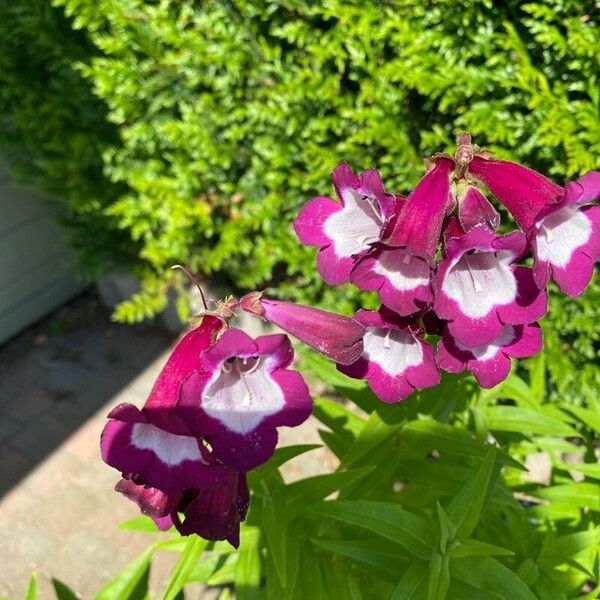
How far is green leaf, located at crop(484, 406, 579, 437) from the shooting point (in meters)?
1.99

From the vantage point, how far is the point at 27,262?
4.34 metres

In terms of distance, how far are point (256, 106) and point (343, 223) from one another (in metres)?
1.85

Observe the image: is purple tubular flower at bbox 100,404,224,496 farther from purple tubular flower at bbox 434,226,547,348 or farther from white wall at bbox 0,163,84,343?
white wall at bbox 0,163,84,343

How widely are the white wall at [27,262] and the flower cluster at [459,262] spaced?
331 cm

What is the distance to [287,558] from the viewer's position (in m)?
1.68

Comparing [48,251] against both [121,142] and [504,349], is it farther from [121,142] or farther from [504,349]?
[504,349]

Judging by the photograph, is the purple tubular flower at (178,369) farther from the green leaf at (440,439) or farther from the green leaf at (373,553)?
the green leaf at (440,439)

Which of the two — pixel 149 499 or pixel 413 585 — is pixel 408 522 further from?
pixel 149 499

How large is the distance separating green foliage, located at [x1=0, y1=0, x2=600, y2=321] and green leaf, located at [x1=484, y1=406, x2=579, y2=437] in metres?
0.90

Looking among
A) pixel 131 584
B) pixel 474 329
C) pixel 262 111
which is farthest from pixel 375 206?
pixel 262 111

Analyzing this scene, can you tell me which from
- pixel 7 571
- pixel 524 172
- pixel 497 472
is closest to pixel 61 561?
pixel 7 571

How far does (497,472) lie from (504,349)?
0.47m

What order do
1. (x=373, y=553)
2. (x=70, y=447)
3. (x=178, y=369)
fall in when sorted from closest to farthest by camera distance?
(x=178, y=369), (x=373, y=553), (x=70, y=447)

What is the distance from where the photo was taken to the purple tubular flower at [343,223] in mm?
1237
